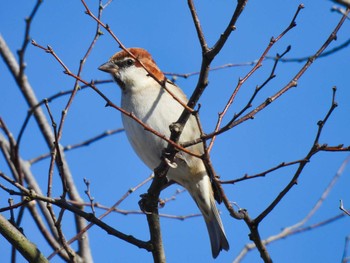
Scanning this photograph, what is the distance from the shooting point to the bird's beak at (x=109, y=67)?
5465mm

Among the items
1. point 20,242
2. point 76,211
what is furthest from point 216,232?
point 20,242

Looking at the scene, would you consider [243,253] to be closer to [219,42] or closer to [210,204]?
[210,204]

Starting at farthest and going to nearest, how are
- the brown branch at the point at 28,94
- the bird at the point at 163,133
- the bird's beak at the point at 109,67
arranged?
the brown branch at the point at 28,94
the bird's beak at the point at 109,67
the bird at the point at 163,133

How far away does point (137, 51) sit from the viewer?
18.4 feet

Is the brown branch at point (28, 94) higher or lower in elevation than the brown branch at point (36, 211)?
higher

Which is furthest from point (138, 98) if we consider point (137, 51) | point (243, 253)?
point (243, 253)

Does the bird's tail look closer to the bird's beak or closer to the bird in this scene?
the bird

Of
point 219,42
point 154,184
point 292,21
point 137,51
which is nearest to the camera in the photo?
point 219,42

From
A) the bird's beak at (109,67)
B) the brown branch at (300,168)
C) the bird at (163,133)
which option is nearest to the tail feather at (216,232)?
the bird at (163,133)

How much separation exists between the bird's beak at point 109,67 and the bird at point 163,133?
2.6 inches

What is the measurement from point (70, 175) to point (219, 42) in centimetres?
295

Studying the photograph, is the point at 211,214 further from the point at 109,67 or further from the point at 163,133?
the point at 109,67

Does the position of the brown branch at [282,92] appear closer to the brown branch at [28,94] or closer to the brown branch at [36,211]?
the brown branch at [36,211]

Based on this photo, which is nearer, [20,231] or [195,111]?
[195,111]
